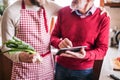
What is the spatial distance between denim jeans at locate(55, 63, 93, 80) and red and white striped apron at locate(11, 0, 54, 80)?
0.07 meters

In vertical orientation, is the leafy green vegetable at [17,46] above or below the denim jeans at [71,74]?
above

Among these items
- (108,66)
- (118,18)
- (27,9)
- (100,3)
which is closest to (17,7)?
(27,9)

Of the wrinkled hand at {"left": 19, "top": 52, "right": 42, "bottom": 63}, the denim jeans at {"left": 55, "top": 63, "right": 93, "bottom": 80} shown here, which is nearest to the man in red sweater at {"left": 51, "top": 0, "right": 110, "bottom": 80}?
the denim jeans at {"left": 55, "top": 63, "right": 93, "bottom": 80}

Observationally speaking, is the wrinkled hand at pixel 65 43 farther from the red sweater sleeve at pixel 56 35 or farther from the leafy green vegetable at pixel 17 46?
the leafy green vegetable at pixel 17 46

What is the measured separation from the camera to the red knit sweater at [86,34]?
1460 millimetres

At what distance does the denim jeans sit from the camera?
1521 millimetres

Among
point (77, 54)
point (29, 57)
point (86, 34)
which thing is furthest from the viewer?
point (86, 34)

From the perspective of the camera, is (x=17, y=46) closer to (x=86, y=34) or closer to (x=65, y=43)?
(x=65, y=43)

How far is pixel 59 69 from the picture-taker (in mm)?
1591

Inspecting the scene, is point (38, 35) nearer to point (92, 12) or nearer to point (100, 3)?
point (92, 12)

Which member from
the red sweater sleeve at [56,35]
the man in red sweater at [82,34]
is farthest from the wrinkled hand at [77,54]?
the red sweater sleeve at [56,35]

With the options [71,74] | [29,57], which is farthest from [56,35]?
[29,57]

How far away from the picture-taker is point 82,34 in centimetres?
148

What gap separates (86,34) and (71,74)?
291mm
